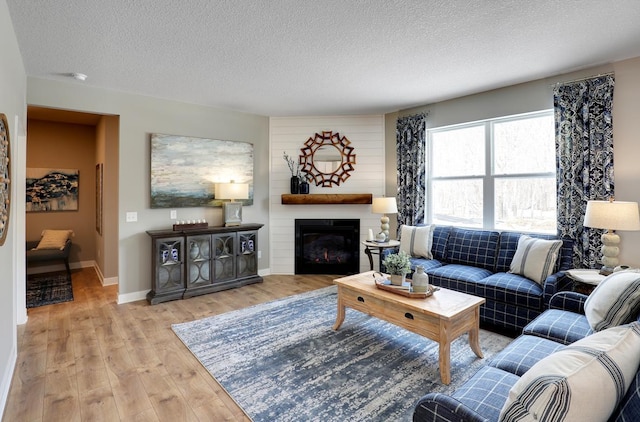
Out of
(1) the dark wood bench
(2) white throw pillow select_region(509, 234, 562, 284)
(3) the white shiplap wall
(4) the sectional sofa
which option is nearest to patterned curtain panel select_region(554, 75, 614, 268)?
(2) white throw pillow select_region(509, 234, 562, 284)

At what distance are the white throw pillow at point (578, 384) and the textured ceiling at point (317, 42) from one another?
225 centimetres

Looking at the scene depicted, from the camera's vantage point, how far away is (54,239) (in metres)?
5.20

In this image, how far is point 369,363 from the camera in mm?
2605

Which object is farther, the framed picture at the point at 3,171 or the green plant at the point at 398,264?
the green plant at the point at 398,264

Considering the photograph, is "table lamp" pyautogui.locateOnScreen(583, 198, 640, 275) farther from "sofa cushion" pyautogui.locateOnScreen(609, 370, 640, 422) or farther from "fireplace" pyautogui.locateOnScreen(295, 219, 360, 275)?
"fireplace" pyautogui.locateOnScreen(295, 219, 360, 275)

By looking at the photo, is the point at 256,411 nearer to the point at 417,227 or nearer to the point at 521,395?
the point at 521,395

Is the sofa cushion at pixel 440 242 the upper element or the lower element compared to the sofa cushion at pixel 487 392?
upper

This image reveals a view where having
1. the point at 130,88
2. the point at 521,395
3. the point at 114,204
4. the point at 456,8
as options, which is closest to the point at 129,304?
the point at 114,204

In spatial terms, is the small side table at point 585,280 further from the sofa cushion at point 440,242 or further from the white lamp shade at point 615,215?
the sofa cushion at point 440,242

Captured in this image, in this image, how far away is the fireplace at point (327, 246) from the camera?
549 centimetres

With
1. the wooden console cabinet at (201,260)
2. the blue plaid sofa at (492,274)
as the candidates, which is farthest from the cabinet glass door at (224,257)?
the blue plaid sofa at (492,274)

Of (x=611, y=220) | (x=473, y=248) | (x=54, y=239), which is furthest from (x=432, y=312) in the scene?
(x=54, y=239)

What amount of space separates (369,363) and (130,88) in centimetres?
415

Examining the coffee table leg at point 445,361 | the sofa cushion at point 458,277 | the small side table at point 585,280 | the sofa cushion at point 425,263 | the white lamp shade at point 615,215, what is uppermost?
the white lamp shade at point 615,215
